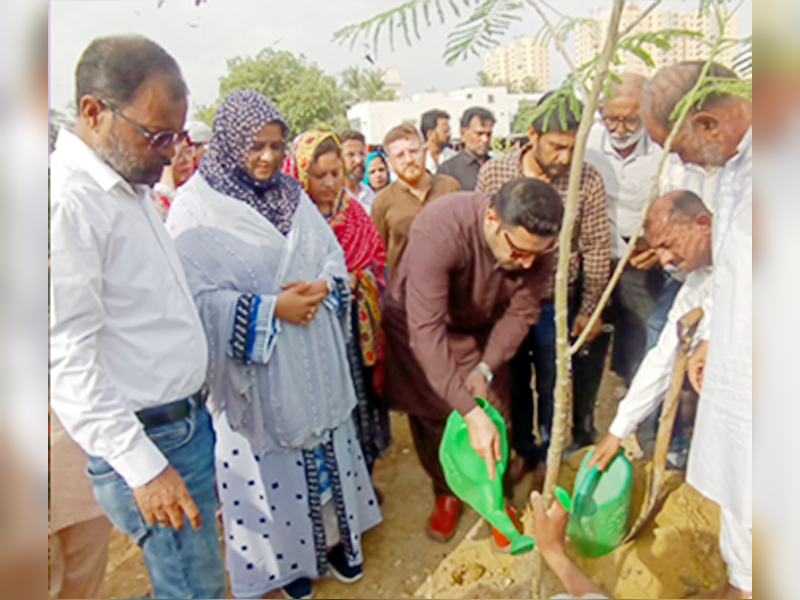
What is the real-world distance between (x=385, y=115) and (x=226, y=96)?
736 millimetres

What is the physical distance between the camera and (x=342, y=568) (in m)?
2.21

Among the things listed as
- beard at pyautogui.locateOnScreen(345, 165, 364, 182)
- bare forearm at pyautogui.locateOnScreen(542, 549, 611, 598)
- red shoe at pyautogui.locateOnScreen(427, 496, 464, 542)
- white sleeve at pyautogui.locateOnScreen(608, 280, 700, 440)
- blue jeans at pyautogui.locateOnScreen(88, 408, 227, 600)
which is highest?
beard at pyautogui.locateOnScreen(345, 165, 364, 182)

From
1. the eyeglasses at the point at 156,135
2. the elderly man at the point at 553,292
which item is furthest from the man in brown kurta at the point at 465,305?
the eyeglasses at the point at 156,135

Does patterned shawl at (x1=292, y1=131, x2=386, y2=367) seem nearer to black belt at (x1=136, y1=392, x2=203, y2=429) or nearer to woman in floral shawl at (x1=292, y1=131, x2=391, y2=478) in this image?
woman in floral shawl at (x1=292, y1=131, x2=391, y2=478)

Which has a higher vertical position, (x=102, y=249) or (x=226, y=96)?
(x=226, y=96)

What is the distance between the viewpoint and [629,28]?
1242mm

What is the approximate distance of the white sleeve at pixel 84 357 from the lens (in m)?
1.31

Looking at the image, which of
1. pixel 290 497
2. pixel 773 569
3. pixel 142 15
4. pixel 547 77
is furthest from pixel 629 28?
pixel 290 497

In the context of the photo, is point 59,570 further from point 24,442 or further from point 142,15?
point 142,15

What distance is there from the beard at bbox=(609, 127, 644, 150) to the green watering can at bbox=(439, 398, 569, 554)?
1.06 meters

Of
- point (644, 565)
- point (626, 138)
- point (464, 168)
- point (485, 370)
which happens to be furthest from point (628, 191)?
point (644, 565)

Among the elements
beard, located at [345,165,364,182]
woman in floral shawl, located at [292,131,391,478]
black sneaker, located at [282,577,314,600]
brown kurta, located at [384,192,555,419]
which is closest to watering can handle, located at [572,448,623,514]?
brown kurta, located at [384,192,555,419]

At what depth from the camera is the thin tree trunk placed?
1.23m

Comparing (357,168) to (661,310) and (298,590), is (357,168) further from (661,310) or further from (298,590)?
(298,590)
